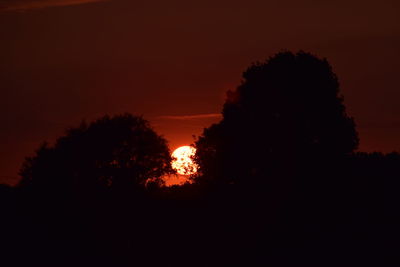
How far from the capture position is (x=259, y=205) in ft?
179

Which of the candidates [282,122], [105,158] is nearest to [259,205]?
[282,122]

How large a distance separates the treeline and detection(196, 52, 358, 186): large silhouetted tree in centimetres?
10

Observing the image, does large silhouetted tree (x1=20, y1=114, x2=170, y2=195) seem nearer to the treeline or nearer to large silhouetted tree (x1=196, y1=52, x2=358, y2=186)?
the treeline

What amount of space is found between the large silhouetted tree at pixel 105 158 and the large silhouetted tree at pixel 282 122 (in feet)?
106

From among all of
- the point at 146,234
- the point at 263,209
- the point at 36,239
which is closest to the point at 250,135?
the point at 263,209

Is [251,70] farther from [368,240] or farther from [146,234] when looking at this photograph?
[368,240]

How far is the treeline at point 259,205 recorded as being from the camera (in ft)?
146

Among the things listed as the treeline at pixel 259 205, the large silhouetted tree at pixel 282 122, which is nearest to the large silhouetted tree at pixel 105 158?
the treeline at pixel 259 205

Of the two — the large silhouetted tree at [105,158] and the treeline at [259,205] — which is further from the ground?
the large silhouetted tree at [105,158]

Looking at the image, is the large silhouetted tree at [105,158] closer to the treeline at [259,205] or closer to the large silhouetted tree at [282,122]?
the treeline at [259,205]

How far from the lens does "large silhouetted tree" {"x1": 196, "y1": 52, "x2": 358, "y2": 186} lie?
63844mm

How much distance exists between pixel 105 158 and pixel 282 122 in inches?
1714

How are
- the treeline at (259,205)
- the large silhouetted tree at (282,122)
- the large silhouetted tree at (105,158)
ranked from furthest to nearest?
1. the large silhouetted tree at (105,158)
2. the large silhouetted tree at (282,122)
3. the treeline at (259,205)

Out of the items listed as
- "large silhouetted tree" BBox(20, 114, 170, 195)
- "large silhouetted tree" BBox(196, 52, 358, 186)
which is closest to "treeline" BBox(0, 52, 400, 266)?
"large silhouetted tree" BBox(196, 52, 358, 186)
